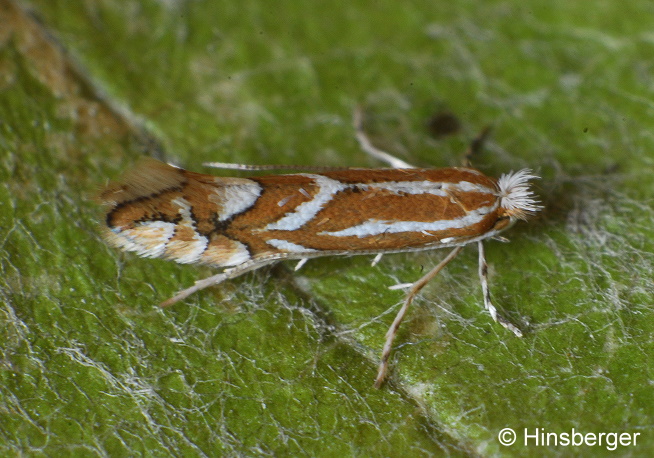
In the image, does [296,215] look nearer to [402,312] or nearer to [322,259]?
[322,259]

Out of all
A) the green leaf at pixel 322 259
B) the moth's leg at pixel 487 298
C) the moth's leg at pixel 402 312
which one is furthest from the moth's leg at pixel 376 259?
the moth's leg at pixel 487 298

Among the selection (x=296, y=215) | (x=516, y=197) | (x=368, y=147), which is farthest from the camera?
(x=368, y=147)

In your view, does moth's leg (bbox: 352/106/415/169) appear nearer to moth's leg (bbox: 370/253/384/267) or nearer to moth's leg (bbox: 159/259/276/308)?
moth's leg (bbox: 370/253/384/267)

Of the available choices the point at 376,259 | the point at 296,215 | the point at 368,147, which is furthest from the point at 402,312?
the point at 368,147

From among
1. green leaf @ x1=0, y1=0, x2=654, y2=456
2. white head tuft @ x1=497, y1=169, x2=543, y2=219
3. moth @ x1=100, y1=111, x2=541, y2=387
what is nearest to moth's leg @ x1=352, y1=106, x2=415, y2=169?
green leaf @ x1=0, y1=0, x2=654, y2=456

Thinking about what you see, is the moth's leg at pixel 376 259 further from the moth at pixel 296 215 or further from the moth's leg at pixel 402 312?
the moth's leg at pixel 402 312

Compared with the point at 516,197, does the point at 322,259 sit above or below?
below
